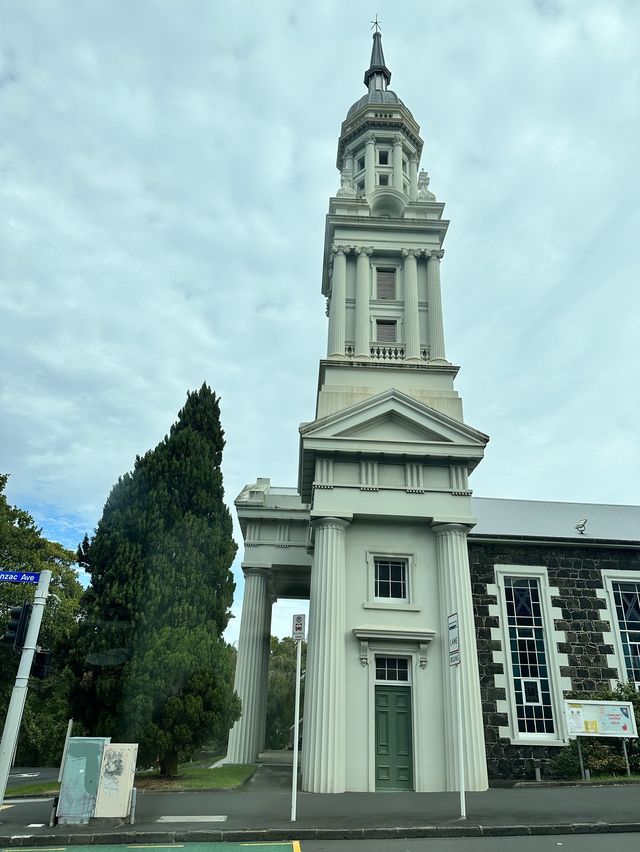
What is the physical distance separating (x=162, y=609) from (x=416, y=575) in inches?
300

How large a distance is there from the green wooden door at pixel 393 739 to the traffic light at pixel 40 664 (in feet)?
31.6

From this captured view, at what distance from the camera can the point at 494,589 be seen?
21.1 m

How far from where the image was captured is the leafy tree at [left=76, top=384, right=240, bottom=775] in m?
16.3

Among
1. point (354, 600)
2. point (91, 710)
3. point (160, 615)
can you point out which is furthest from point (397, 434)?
point (91, 710)

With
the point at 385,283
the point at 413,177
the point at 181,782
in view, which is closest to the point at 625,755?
the point at 181,782

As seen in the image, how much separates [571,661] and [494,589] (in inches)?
126

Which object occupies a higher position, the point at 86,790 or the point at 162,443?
the point at 162,443

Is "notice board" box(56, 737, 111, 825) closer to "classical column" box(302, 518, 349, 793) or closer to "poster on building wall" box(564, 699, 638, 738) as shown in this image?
"classical column" box(302, 518, 349, 793)

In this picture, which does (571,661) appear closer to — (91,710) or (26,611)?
(91,710)

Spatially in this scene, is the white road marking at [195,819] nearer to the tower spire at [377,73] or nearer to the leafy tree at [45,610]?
the leafy tree at [45,610]

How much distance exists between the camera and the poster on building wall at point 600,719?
58.7ft

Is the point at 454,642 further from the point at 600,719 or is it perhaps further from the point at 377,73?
the point at 377,73

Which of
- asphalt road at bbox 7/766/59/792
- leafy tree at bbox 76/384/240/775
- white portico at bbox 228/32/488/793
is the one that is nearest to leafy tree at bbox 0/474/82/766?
asphalt road at bbox 7/766/59/792

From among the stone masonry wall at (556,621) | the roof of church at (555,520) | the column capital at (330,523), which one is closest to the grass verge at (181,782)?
the column capital at (330,523)
